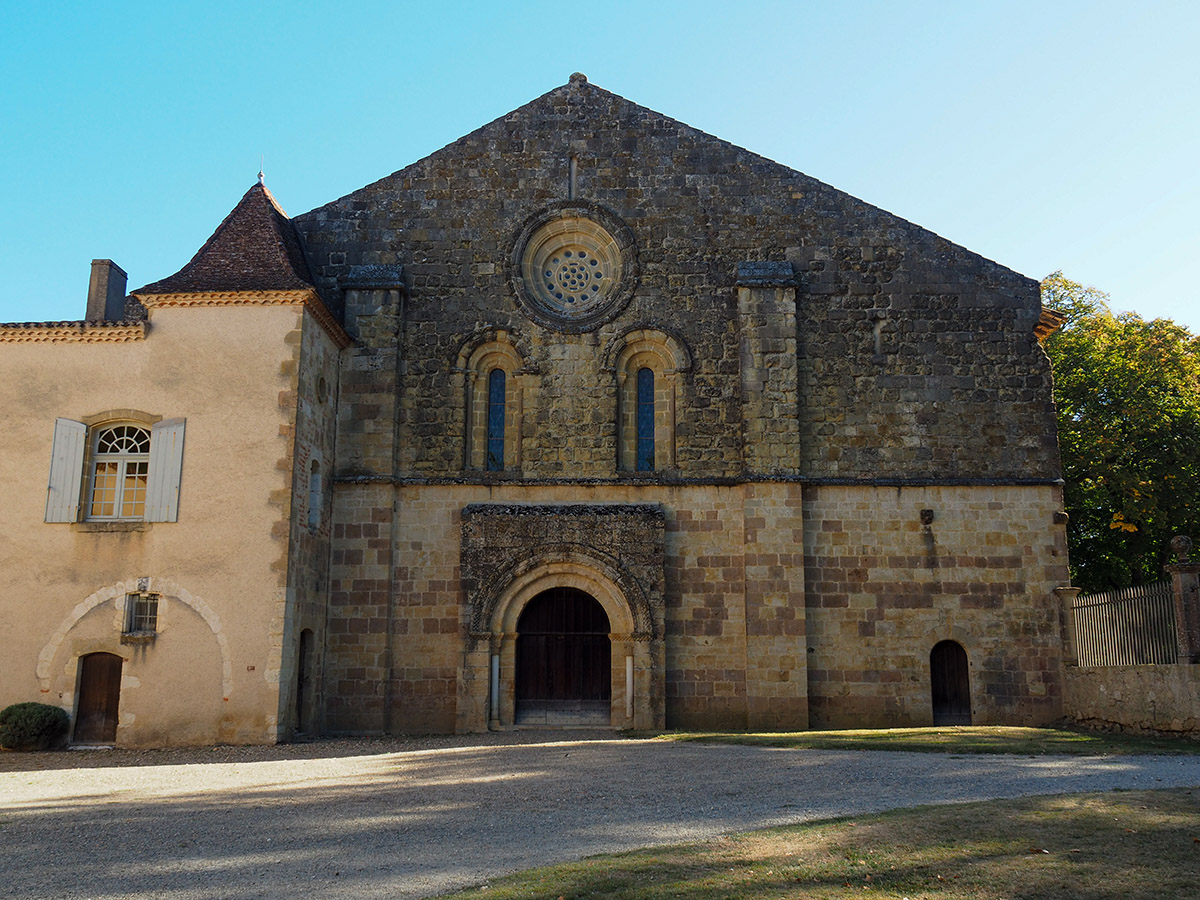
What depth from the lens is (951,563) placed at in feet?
56.8

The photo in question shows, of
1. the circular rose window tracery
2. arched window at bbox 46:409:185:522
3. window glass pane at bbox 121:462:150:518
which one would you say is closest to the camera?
arched window at bbox 46:409:185:522

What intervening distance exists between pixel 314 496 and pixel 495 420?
3398 mm

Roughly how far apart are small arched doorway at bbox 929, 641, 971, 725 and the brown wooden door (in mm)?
12872

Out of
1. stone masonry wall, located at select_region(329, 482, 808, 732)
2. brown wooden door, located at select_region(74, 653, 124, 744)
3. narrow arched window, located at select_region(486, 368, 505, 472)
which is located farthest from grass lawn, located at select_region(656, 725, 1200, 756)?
brown wooden door, located at select_region(74, 653, 124, 744)

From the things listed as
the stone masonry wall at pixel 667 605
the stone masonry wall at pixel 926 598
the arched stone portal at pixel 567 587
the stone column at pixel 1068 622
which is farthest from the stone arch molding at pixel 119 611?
the stone column at pixel 1068 622

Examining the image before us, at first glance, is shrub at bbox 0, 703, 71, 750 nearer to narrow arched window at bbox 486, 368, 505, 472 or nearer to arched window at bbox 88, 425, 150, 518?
arched window at bbox 88, 425, 150, 518

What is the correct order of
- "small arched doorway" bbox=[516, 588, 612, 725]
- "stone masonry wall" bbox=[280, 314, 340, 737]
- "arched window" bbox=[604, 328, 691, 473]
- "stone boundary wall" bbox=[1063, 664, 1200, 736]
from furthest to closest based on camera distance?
1. "arched window" bbox=[604, 328, 691, 473]
2. "small arched doorway" bbox=[516, 588, 612, 725]
3. "stone masonry wall" bbox=[280, 314, 340, 737]
4. "stone boundary wall" bbox=[1063, 664, 1200, 736]

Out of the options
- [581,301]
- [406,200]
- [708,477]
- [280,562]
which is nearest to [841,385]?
[708,477]

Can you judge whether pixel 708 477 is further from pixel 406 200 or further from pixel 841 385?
pixel 406 200

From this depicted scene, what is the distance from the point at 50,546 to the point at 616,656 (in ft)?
29.5

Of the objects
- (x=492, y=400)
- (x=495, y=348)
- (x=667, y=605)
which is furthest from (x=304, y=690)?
(x=495, y=348)

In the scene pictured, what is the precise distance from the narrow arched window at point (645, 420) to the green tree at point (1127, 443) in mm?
10186

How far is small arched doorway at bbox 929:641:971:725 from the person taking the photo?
17.0 metres

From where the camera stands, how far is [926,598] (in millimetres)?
17203
